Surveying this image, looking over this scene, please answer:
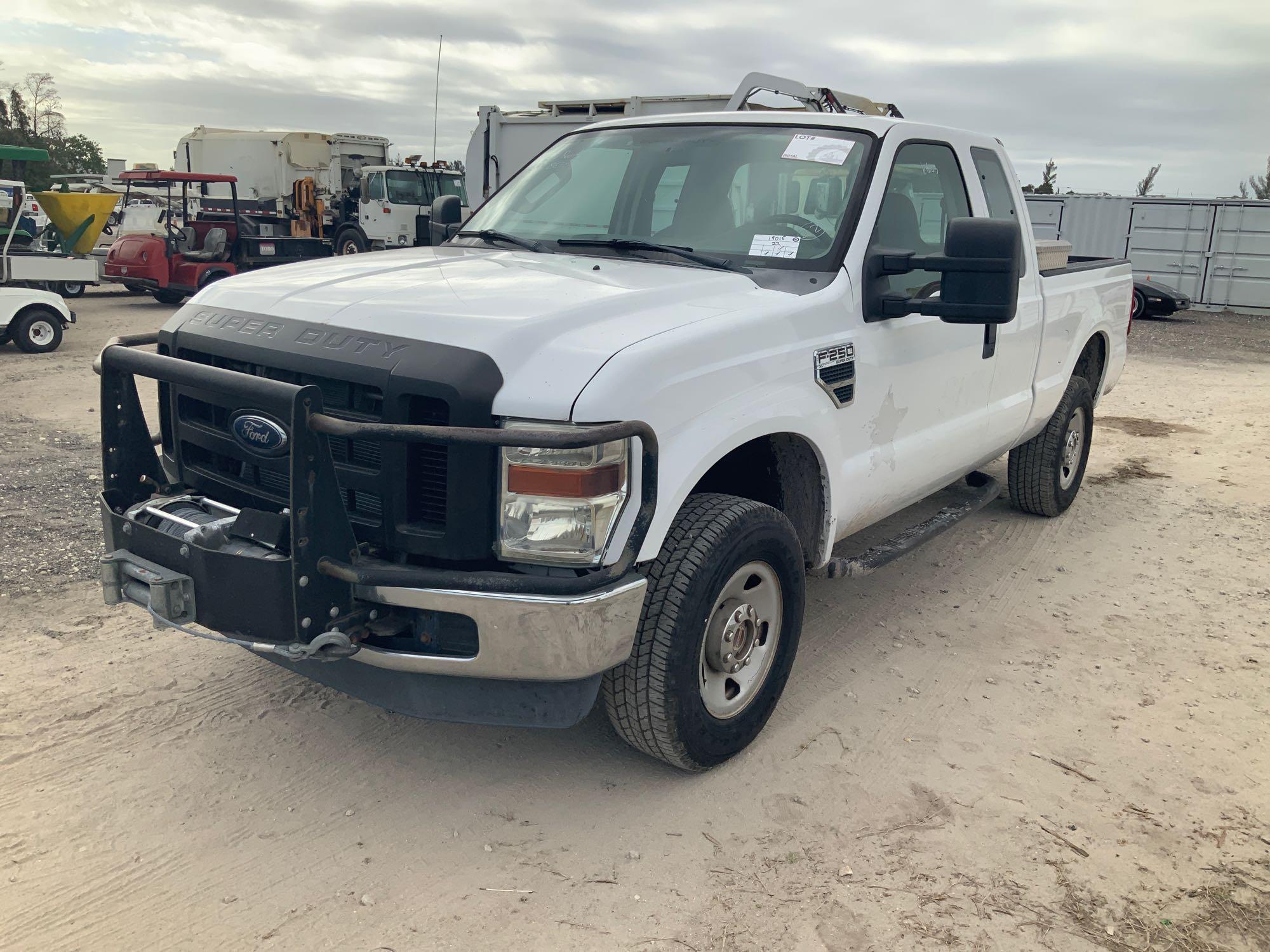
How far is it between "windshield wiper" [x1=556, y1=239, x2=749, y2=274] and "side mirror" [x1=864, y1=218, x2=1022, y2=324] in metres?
0.52

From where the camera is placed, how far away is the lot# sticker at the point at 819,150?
155 inches

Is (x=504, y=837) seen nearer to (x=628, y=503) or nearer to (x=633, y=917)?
(x=633, y=917)

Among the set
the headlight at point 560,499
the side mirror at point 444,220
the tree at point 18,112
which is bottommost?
the headlight at point 560,499

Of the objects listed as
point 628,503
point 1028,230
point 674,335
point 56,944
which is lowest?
point 56,944

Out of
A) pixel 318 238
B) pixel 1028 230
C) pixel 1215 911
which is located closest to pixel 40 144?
pixel 318 238

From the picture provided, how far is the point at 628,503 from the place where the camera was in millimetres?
2736

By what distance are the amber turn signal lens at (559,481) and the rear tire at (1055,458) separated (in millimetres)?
4011

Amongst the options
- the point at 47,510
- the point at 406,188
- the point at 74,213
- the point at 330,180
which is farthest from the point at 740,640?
the point at 330,180

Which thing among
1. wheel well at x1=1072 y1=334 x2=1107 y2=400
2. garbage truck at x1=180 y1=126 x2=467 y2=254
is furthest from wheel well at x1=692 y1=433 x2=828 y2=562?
garbage truck at x1=180 y1=126 x2=467 y2=254

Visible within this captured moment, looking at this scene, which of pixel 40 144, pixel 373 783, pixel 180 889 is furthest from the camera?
pixel 40 144

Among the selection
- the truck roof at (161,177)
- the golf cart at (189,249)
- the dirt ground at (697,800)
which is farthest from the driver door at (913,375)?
→ the truck roof at (161,177)

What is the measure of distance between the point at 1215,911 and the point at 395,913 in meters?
2.12

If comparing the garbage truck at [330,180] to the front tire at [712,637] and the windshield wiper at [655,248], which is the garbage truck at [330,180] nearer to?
the windshield wiper at [655,248]

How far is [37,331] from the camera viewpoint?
12.0m
